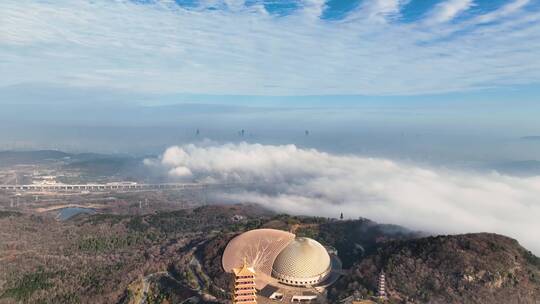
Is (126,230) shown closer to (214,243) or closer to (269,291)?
(214,243)

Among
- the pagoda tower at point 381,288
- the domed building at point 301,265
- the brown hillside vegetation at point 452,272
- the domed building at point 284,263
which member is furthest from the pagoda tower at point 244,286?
the pagoda tower at point 381,288

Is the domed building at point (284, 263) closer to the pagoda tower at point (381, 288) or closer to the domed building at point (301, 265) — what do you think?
the domed building at point (301, 265)

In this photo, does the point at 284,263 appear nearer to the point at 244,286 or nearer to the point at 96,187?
the point at 244,286

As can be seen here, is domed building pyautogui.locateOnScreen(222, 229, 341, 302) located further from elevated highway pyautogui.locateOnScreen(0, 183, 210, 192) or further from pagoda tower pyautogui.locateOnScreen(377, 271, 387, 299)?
elevated highway pyautogui.locateOnScreen(0, 183, 210, 192)

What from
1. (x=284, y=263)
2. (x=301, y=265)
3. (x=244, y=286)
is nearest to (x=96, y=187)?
(x=284, y=263)

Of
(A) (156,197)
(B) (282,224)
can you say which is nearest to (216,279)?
(B) (282,224)

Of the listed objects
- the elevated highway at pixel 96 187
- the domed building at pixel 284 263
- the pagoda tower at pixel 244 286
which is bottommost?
the elevated highway at pixel 96 187

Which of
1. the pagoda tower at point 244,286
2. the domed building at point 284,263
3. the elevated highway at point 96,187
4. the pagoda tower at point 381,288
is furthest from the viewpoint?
the elevated highway at point 96,187
